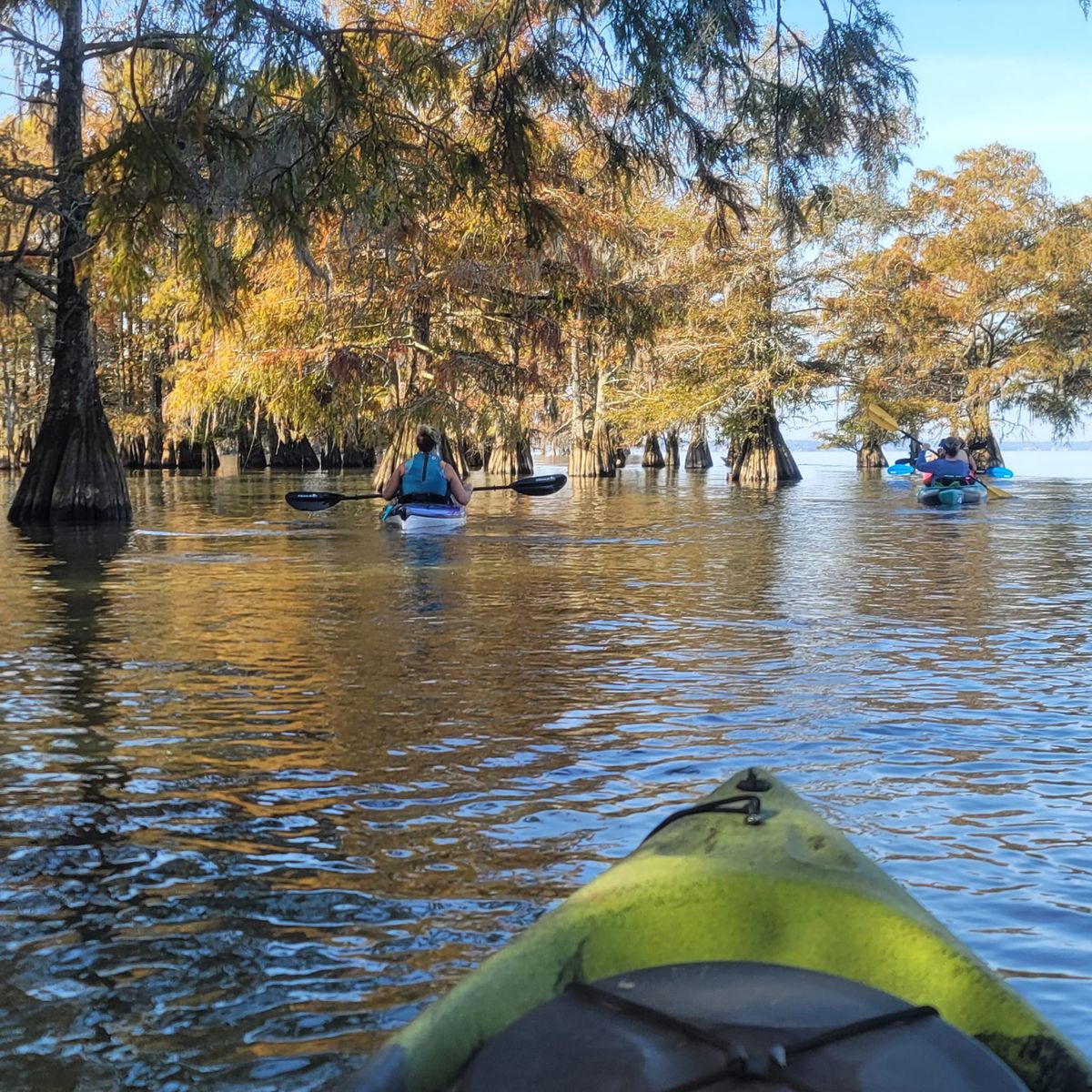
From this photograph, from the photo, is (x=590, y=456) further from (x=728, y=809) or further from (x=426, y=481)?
(x=728, y=809)

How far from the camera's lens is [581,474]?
47.9 m

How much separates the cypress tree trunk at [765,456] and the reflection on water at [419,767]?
30.7 metres

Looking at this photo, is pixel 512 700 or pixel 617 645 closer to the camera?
pixel 512 700

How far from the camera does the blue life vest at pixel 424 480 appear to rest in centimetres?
1898

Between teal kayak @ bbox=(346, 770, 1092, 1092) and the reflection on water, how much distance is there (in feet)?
2.32

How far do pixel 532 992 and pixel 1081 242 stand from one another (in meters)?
49.8

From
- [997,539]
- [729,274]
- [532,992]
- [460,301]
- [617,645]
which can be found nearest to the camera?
[532,992]

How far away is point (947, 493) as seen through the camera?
1020 inches

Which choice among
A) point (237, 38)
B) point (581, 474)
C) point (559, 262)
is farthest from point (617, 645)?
point (581, 474)

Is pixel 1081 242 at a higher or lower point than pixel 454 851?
higher

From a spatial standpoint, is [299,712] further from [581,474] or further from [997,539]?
[581,474]

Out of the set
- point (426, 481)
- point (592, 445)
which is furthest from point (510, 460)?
point (426, 481)

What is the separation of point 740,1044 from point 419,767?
147 inches

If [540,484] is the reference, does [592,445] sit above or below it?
above
